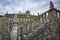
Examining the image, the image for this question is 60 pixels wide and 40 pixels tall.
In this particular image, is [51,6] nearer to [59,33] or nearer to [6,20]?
[59,33]

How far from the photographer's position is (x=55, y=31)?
15.0 metres

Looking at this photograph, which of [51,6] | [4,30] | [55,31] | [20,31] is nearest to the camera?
[55,31]

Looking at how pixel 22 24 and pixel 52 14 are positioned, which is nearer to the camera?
pixel 52 14

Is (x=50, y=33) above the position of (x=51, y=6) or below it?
below

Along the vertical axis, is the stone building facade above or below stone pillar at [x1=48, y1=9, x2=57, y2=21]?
below

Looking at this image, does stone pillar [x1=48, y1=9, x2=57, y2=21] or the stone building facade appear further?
stone pillar [x1=48, y1=9, x2=57, y2=21]

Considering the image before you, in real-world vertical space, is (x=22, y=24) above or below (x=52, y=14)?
below

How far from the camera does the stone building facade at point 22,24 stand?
15.8 m

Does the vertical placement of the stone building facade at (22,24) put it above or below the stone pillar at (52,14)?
below

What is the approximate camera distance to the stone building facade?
15.8 m

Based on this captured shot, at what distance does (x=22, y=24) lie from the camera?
23875 millimetres

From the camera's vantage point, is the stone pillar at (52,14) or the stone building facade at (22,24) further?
the stone pillar at (52,14)

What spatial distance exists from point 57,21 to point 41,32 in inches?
96.1

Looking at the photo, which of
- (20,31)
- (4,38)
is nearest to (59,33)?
(20,31)
